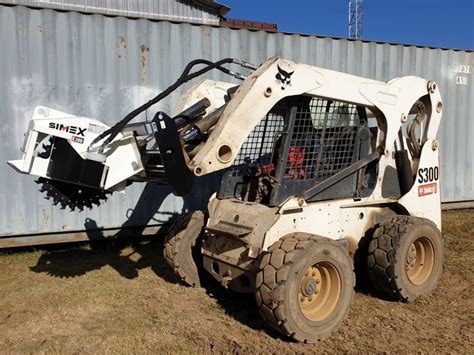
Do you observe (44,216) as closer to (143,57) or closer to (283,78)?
(143,57)

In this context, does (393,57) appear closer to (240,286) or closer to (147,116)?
(147,116)

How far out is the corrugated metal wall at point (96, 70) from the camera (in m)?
5.91

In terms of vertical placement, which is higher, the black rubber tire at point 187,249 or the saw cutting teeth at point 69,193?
the saw cutting teeth at point 69,193

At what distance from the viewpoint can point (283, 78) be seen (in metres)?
3.58

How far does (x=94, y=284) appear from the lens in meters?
5.04

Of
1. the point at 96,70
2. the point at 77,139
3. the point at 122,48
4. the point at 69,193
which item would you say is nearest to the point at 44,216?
the point at 96,70

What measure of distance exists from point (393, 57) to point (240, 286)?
228 inches

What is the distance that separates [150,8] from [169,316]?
1513cm

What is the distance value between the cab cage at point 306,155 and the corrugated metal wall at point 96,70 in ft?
8.24

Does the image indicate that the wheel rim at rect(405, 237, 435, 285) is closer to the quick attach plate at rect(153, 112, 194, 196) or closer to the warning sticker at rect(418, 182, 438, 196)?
the warning sticker at rect(418, 182, 438, 196)

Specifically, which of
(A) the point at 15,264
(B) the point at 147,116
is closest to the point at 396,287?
(B) the point at 147,116

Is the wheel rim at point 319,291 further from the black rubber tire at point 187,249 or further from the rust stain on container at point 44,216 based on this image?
the rust stain on container at point 44,216

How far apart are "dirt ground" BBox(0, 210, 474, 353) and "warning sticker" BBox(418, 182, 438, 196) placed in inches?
38.4

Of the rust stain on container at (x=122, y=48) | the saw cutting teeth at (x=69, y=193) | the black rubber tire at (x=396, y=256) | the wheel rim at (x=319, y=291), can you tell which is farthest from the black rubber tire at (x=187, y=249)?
the rust stain on container at (x=122, y=48)
